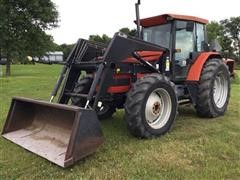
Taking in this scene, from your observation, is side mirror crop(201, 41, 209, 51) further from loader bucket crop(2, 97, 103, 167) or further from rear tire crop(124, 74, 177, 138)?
loader bucket crop(2, 97, 103, 167)

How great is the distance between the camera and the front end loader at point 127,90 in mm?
4207

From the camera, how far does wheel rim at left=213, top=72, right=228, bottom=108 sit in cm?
700

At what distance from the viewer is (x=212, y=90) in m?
6.35

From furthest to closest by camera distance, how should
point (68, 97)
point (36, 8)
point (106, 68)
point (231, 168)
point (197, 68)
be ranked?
point (36, 8)
point (197, 68)
point (68, 97)
point (106, 68)
point (231, 168)

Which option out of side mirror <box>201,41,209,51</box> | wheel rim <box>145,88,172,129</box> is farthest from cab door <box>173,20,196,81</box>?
wheel rim <box>145,88,172,129</box>

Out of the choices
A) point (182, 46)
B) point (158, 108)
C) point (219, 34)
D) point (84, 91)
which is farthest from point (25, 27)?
point (219, 34)

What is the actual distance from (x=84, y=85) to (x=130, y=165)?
6.94ft

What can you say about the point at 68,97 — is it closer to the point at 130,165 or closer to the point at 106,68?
the point at 106,68

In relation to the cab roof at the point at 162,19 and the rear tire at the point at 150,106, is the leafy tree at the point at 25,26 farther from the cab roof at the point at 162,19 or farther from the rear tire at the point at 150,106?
the rear tire at the point at 150,106

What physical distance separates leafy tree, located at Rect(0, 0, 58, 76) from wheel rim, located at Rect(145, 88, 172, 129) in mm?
20787

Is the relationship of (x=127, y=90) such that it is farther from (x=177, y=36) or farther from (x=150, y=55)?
(x=177, y=36)

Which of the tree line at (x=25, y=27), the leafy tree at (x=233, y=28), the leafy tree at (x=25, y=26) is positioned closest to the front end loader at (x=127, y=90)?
the tree line at (x=25, y=27)

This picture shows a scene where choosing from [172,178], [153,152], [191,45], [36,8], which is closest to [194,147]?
[153,152]

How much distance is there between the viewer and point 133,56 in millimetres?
5234
